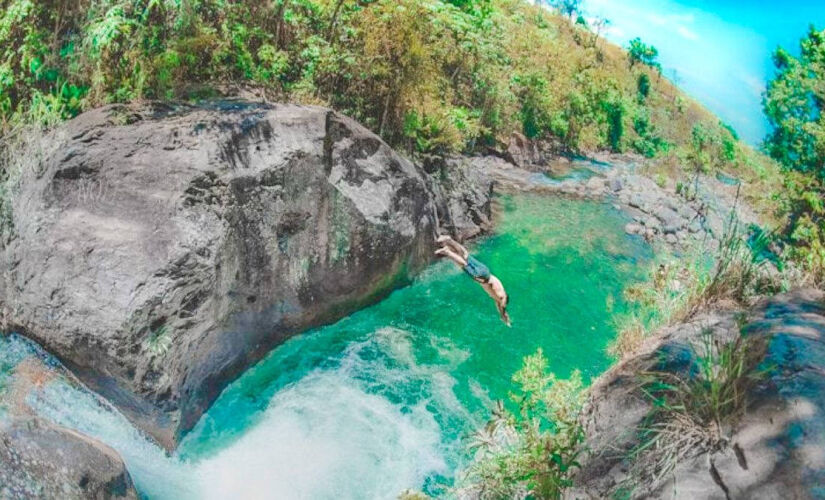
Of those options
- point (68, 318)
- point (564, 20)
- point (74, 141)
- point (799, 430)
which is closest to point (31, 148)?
point (74, 141)

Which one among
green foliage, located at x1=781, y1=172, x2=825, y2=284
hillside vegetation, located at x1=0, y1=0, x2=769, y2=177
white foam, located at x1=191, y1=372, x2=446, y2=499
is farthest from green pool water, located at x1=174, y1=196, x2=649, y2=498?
green foliage, located at x1=781, y1=172, x2=825, y2=284

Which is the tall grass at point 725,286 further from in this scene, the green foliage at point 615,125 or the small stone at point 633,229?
the green foliage at point 615,125

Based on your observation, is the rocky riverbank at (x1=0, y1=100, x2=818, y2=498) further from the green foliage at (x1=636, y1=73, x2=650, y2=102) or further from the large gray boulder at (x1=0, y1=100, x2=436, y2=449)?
the green foliage at (x1=636, y1=73, x2=650, y2=102)

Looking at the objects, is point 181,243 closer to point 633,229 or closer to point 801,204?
point 801,204

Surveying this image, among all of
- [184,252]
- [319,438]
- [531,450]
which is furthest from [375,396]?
[184,252]

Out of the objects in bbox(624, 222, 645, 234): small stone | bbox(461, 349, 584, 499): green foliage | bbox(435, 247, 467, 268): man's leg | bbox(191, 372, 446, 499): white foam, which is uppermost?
bbox(461, 349, 584, 499): green foliage
